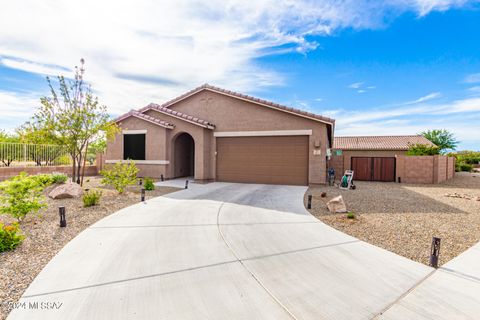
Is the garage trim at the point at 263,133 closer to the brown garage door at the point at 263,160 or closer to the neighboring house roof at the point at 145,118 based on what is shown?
the brown garage door at the point at 263,160

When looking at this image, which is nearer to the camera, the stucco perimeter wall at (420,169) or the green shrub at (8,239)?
the green shrub at (8,239)

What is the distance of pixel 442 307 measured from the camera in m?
2.95

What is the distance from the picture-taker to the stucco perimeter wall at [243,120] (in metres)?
14.3

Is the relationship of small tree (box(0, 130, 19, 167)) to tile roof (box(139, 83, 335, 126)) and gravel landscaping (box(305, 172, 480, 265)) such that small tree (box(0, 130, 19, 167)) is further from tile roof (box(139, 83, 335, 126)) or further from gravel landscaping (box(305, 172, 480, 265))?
gravel landscaping (box(305, 172, 480, 265))

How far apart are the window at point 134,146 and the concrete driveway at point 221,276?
427 inches

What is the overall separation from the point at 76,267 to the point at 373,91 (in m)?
29.4

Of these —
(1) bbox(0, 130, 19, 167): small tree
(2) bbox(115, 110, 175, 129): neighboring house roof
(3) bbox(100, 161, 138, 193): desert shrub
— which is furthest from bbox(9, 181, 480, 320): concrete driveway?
(1) bbox(0, 130, 19, 167): small tree

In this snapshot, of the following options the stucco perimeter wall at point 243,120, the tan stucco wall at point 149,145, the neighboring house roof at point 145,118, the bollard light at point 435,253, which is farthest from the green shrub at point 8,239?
the neighboring house roof at point 145,118

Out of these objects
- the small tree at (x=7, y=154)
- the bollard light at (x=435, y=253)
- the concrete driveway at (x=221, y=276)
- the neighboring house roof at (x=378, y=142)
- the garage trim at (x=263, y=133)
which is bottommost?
the concrete driveway at (x=221, y=276)

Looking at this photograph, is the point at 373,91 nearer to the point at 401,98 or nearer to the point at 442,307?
the point at 401,98

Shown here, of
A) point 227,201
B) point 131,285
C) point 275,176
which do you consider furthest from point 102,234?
point 275,176

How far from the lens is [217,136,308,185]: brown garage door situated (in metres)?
14.7

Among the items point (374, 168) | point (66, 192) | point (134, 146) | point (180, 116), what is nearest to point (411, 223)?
point (66, 192)

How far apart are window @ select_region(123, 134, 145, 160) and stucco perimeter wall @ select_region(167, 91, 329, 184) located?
2277mm
